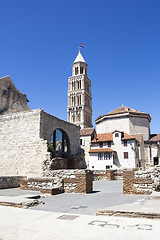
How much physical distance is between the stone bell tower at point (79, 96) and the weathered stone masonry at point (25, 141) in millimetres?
50670

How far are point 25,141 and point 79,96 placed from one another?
187ft

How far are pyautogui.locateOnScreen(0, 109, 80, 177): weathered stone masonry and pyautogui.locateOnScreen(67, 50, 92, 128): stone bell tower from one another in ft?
166

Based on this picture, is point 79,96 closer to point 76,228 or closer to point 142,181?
point 142,181

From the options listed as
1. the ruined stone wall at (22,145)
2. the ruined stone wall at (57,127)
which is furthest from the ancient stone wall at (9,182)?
the ruined stone wall at (57,127)

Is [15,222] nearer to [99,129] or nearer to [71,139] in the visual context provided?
[71,139]

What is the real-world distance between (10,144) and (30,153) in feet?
9.70

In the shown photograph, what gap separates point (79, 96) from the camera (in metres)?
75.5

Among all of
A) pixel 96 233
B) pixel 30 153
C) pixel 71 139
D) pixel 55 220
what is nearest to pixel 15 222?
pixel 55 220

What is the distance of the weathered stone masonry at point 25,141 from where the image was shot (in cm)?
1902

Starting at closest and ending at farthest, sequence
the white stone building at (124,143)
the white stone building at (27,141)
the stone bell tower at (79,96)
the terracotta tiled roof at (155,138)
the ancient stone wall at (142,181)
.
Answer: the ancient stone wall at (142,181) < the white stone building at (27,141) < the white stone building at (124,143) < the terracotta tiled roof at (155,138) < the stone bell tower at (79,96)

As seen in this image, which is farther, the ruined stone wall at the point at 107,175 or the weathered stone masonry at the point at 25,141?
the ruined stone wall at the point at 107,175

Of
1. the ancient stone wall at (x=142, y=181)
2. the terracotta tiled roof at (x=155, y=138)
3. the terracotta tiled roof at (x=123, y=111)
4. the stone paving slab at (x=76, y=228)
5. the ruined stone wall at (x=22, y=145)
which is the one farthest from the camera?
the terracotta tiled roof at (x=123, y=111)

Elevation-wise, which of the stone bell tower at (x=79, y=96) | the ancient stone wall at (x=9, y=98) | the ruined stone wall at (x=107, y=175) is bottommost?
the ruined stone wall at (x=107, y=175)

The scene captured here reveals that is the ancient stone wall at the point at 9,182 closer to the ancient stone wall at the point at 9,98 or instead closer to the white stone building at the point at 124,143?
the ancient stone wall at the point at 9,98
